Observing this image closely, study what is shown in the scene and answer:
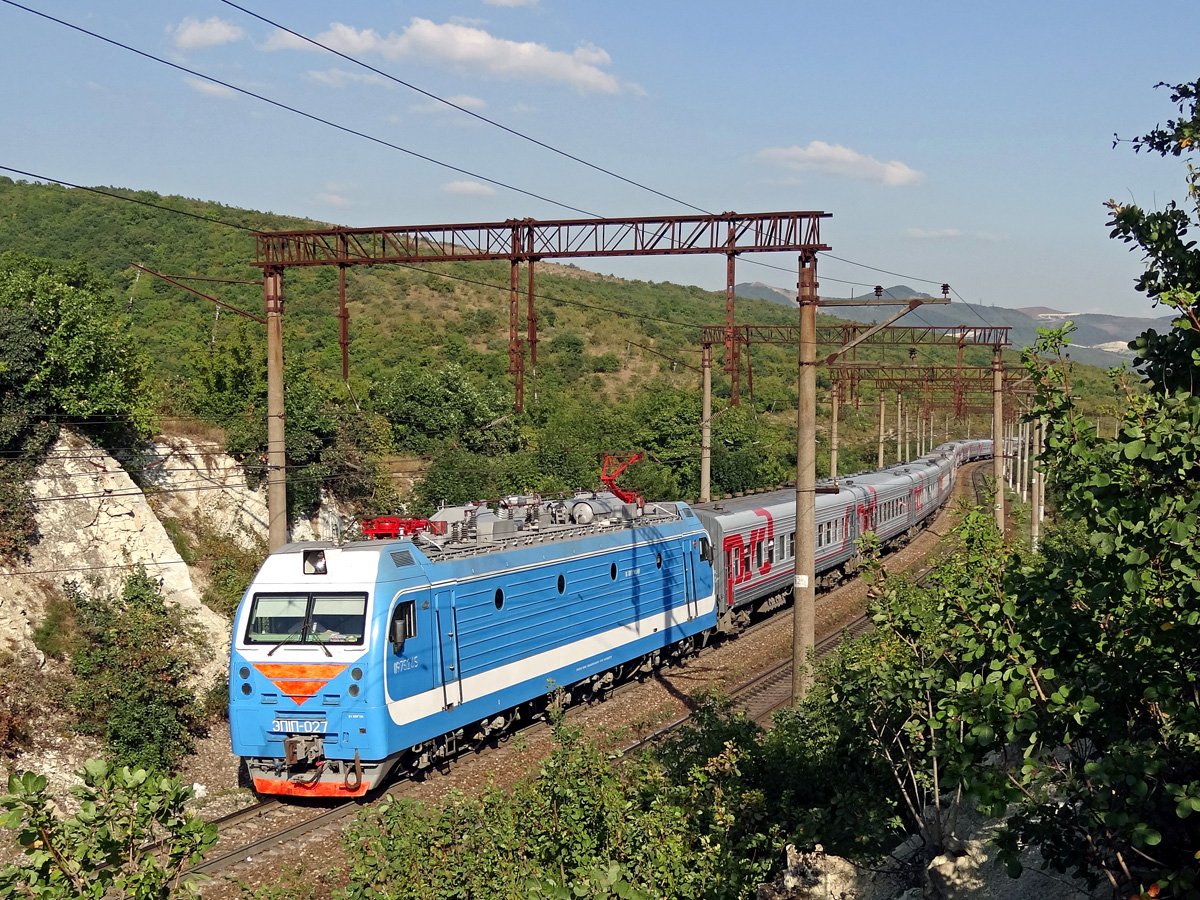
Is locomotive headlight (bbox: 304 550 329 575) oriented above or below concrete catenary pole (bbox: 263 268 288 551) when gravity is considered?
below

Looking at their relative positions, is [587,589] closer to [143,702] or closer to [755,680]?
[755,680]

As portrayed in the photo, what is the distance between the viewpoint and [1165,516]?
17.7 ft

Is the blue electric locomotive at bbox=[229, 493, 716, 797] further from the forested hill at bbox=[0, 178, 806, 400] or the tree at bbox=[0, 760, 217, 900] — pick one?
the forested hill at bbox=[0, 178, 806, 400]

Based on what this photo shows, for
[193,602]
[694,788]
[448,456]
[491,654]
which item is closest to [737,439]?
[448,456]

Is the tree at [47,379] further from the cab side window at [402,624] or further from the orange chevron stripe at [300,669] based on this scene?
the cab side window at [402,624]

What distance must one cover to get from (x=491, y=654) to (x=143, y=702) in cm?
635

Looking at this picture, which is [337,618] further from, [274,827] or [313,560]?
[274,827]

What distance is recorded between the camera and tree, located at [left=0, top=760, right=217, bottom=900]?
5457 mm

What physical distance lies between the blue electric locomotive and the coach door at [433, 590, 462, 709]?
0.09ft

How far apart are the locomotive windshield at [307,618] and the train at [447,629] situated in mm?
18

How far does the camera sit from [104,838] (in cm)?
577

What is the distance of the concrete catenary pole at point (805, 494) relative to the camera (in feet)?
53.8

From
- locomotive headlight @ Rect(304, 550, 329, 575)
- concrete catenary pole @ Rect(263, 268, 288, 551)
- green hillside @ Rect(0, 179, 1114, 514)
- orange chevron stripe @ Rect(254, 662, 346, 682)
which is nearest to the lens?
orange chevron stripe @ Rect(254, 662, 346, 682)

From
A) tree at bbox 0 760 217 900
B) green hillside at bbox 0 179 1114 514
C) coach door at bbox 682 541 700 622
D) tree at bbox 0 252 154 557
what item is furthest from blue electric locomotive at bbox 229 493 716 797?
green hillside at bbox 0 179 1114 514
